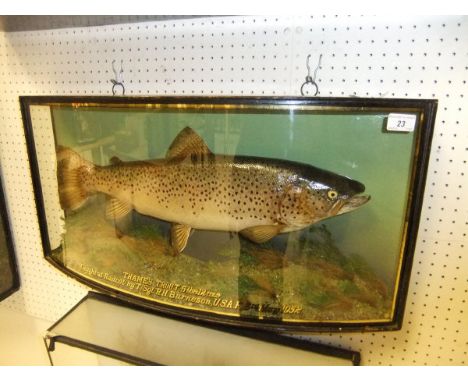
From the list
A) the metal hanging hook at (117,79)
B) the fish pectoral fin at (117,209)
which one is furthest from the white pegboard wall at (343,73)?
the fish pectoral fin at (117,209)

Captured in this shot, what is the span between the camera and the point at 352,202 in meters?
0.75

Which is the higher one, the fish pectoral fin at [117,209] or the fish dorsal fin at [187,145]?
the fish dorsal fin at [187,145]

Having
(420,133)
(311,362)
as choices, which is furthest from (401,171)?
(311,362)

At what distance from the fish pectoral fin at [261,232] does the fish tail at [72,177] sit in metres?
0.47

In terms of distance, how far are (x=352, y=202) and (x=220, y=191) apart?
1.00 feet

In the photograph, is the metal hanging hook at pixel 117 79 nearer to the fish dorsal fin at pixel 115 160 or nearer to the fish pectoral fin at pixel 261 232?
the fish dorsal fin at pixel 115 160

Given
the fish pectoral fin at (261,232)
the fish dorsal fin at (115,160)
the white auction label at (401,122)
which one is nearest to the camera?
the white auction label at (401,122)

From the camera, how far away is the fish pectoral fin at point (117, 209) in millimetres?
917

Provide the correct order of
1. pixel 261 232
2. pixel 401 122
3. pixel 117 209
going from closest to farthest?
pixel 401 122
pixel 261 232
pixel 117 209

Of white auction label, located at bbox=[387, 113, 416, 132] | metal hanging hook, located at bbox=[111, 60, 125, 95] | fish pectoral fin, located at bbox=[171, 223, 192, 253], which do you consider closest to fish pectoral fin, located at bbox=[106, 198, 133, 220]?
fish pectoral fin, located at bbox=[171, 223, 192, 253]

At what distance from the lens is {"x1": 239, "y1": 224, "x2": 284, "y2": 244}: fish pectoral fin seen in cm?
80

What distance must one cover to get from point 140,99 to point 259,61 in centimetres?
30

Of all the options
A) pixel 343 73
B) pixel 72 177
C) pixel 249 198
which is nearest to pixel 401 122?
pixel 343 73

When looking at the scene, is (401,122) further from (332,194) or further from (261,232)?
(261,232)
